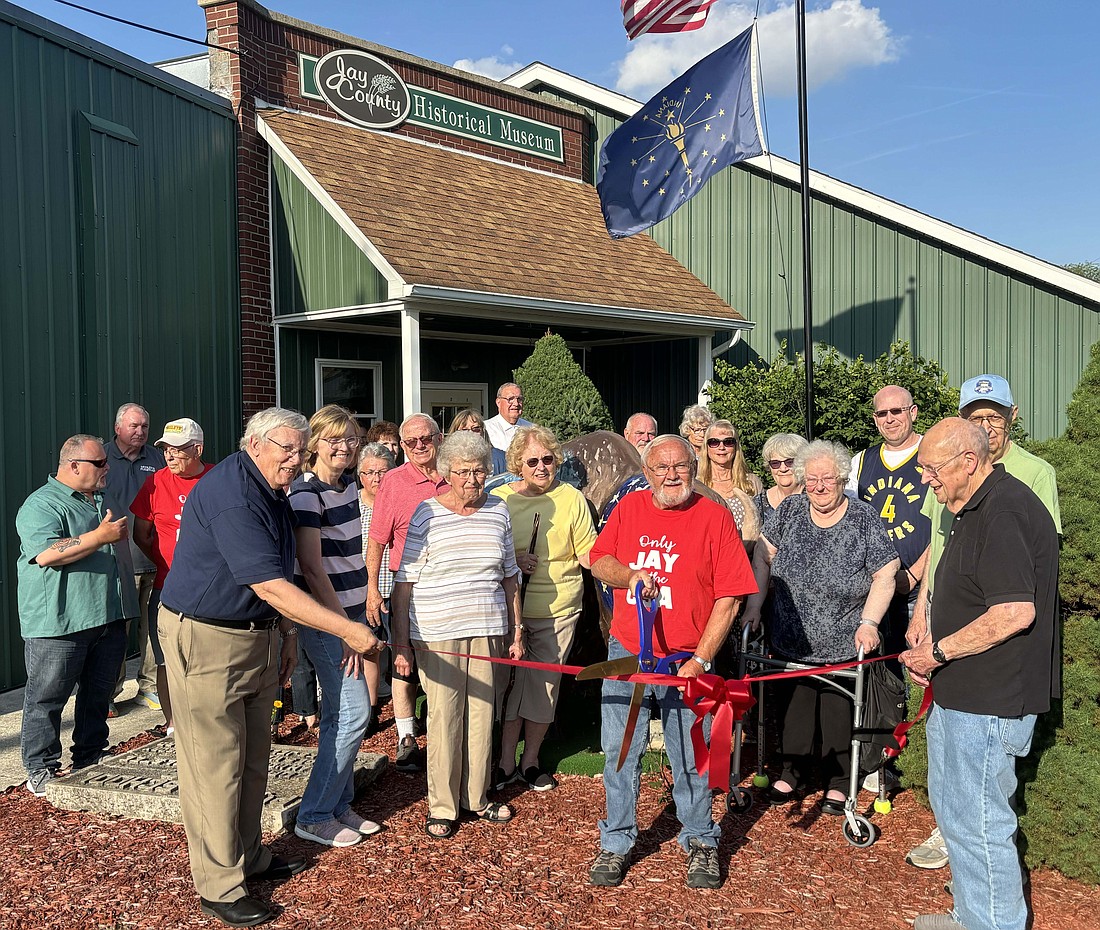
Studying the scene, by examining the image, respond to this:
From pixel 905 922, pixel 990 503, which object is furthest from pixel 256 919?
pixel 990 503

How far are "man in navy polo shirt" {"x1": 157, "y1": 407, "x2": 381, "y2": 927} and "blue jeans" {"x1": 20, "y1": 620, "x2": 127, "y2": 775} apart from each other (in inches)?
66.1

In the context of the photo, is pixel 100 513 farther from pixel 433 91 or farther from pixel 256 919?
pixel 433 91

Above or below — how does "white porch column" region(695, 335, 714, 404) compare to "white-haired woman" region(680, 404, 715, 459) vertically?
above

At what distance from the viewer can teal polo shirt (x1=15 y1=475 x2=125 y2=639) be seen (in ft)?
16.3

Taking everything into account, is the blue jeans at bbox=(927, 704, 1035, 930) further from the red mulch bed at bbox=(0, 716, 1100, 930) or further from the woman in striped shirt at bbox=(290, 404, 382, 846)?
the woman in striped shirt at bbox=(290, 404, 382, 846)

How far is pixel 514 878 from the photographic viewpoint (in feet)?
13.4

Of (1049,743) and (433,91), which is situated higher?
(433,91)

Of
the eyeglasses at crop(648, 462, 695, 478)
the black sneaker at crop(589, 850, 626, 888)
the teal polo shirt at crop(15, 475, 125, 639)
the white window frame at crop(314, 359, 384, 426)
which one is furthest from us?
the white window frame at crop(314, 359, 384, 426)

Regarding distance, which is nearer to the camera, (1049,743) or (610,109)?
(1049,743)

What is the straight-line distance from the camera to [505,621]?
4.60 metres

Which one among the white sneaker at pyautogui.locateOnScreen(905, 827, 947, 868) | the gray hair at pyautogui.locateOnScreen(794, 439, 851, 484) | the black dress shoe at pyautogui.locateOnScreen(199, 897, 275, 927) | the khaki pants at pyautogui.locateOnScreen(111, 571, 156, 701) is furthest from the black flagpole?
the black dress shoe at pyautogui.locateOnScreen(199, 897, 275, 927)

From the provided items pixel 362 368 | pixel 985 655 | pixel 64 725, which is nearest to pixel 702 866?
pixel 985 655

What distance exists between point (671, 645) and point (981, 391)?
6.35 feet

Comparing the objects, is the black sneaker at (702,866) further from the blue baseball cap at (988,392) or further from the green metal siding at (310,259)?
the green metal siding at (310,259)
